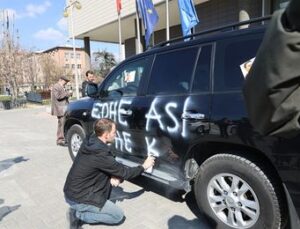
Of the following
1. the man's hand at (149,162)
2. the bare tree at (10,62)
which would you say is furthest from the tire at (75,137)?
the bare tree at (10,62)

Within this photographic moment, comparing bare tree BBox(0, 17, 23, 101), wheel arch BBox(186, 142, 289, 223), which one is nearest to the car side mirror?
wheel arch BBox(186, 142, 289, 223)

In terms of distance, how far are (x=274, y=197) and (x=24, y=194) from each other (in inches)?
141

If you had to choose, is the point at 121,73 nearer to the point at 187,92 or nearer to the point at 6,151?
the point at 187,92

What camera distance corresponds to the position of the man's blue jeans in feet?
12.6

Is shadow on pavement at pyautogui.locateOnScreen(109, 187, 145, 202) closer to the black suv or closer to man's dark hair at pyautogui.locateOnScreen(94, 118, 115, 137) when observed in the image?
the black suv

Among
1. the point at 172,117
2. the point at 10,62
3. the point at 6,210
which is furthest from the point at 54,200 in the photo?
the point at 10,62

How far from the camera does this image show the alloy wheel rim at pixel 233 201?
3229 millimetres

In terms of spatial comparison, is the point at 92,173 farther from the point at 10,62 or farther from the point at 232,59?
the point at 10,62

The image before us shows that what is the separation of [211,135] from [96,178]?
1.28m

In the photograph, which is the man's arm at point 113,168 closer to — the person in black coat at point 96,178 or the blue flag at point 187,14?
the person in black coat at point 96,178

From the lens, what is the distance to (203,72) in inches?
A: 147

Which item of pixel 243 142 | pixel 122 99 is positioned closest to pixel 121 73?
pixel 122 99

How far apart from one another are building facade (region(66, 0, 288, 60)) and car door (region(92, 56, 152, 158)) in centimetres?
661

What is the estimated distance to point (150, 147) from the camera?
4.37 m
